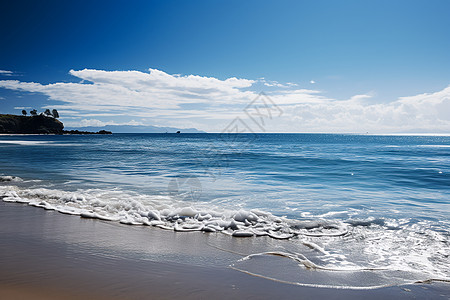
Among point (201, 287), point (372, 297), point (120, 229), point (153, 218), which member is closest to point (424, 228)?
point (372, 297)

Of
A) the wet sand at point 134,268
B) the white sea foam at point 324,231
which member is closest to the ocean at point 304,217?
the white sea foam at point 324,231

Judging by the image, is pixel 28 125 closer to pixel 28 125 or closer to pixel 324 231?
pixel 28 125

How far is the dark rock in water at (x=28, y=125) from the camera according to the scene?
135 meters

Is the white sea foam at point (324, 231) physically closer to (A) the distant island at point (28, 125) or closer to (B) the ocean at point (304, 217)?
(B) the ocean at point (304, 217)

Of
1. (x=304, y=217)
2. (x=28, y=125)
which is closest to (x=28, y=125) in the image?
(x=28, y=125)

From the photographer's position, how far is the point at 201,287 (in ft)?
10.8

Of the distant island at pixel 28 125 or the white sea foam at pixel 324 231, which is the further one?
the distant island at pixel 28 125

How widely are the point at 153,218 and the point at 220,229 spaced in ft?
6.01

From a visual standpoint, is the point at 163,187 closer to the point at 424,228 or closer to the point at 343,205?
the point at 343,205

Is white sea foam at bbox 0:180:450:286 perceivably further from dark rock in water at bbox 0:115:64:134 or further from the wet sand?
dark rock in water at bbox 0:115:64:134

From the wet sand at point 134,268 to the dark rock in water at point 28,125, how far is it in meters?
168

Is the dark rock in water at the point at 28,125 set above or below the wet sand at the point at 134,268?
above

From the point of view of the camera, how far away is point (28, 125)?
14188 cm

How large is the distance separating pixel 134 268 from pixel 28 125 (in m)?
173
